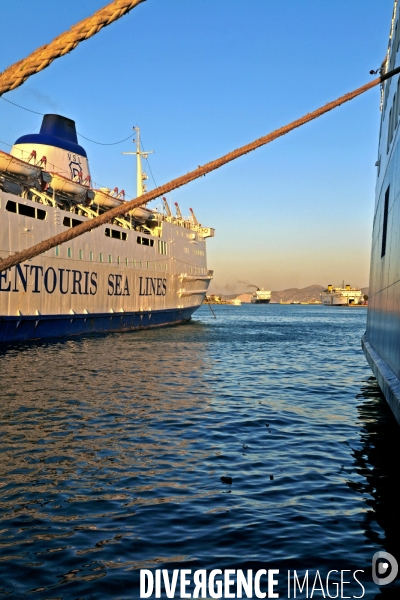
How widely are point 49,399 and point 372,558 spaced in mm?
11356

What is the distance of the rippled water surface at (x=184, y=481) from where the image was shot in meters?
6.36

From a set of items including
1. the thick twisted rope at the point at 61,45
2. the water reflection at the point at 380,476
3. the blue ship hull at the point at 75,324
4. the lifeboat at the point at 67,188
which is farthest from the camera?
the lifeboat at the point at 67,188

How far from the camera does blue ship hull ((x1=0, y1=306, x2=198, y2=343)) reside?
3438cm

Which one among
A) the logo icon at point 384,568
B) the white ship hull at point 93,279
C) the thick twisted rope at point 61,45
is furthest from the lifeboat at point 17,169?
the thick twisted rope at point 61,45

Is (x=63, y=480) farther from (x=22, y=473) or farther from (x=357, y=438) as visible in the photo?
(x=357, y=438)

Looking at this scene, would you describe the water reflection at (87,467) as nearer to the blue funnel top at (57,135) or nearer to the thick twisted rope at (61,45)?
the thick twisted rope at (61,45)

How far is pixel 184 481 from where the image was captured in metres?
9.18

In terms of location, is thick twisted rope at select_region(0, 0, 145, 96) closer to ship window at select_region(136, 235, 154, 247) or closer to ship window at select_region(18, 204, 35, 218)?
ship window at select_region(18, 204, 35, 218)

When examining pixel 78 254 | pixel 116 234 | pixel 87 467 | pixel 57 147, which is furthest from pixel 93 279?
pixel 87 467

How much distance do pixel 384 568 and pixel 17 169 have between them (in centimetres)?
3346

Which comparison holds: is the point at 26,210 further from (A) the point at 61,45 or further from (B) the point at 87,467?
(A) the point at 61,45

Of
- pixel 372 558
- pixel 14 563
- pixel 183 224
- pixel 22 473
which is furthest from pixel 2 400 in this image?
pixel 183 224

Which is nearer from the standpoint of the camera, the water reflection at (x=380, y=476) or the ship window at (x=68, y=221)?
the water reflection at (x=380, y=476)

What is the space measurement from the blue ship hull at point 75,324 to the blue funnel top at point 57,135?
46.5 ft
